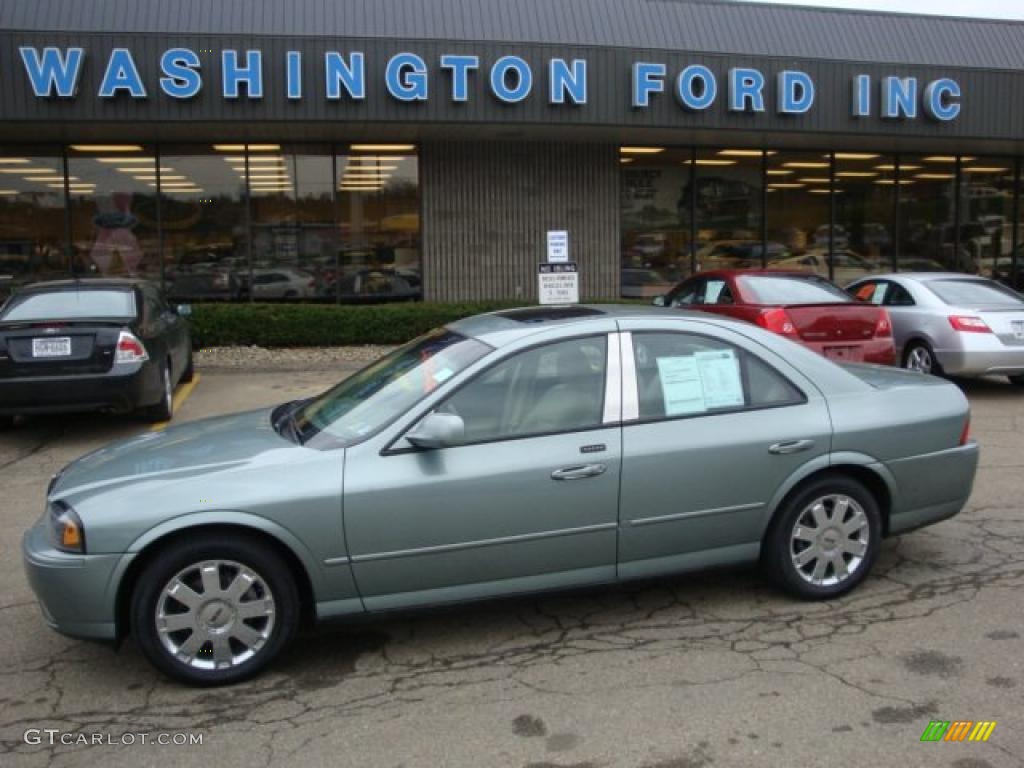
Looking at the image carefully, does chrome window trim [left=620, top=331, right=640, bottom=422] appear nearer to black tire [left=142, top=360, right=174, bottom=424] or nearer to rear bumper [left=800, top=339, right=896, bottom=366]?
rear bumper [left=800, top=339, right=896, bottom=366]

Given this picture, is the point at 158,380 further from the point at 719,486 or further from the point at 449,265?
the point at 449,265

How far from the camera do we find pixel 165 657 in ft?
12.5

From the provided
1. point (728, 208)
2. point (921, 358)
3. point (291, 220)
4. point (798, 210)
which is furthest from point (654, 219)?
point (921, 358)

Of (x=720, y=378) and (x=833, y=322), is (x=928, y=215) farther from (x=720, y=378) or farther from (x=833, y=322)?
(x=720, y=378)

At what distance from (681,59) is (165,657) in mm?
12917

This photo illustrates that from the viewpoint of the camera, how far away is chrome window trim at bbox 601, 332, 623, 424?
4316 mm

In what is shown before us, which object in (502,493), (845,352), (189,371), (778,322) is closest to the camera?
(502,493)

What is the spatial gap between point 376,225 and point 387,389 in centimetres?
1228

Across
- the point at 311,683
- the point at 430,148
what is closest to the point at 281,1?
the point at 430,148

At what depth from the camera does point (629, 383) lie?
14.4ft

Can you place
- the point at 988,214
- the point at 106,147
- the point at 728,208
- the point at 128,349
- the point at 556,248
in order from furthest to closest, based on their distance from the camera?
A: the point at 988,214 < the point at 728,208 < the point at 106,147 < the point at 556,248 < the point at 128,349

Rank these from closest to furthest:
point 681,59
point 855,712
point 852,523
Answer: point 855,712 < point 852,523 < point 681,59

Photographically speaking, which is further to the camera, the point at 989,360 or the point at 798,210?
the point at 798,210

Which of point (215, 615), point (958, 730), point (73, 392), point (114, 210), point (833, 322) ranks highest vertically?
point (114, 210)
